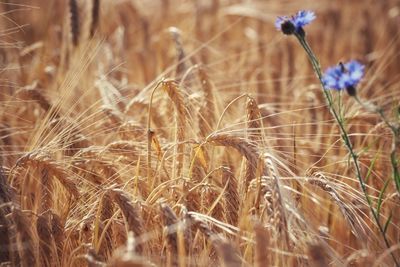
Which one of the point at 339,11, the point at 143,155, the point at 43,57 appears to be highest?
the point at 339,11

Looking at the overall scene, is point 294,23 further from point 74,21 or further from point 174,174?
point 74,21

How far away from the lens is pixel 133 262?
53.2 inches

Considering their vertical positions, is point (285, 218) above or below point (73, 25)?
below

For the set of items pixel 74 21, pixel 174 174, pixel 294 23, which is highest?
pixel 74 21

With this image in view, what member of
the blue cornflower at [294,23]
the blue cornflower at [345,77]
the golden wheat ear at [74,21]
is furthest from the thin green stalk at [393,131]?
the golden wheat ear at [74,21]

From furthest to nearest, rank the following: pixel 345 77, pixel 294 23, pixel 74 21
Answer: pixel 74 21
pixel 294 23
pixel 345 77

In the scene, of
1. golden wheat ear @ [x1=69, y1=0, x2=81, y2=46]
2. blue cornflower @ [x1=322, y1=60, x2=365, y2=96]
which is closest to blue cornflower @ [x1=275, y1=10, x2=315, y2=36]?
blue cornflower @ [x1=322, y1=60, x2=365, y2=96]

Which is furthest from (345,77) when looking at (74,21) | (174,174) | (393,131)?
(74,21)

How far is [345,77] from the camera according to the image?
5.48 feet

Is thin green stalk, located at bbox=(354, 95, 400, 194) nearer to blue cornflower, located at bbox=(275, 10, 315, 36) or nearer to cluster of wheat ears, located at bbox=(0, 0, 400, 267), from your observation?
cluster of wheat ears, located at bbox=(0, 0, 400, 267)

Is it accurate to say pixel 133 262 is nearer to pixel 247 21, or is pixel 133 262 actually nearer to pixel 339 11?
pixel 247 21

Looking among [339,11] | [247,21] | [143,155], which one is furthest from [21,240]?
[339,11]

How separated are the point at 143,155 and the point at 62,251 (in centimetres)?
45

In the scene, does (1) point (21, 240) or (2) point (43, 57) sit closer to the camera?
(1) point (21, 240)
